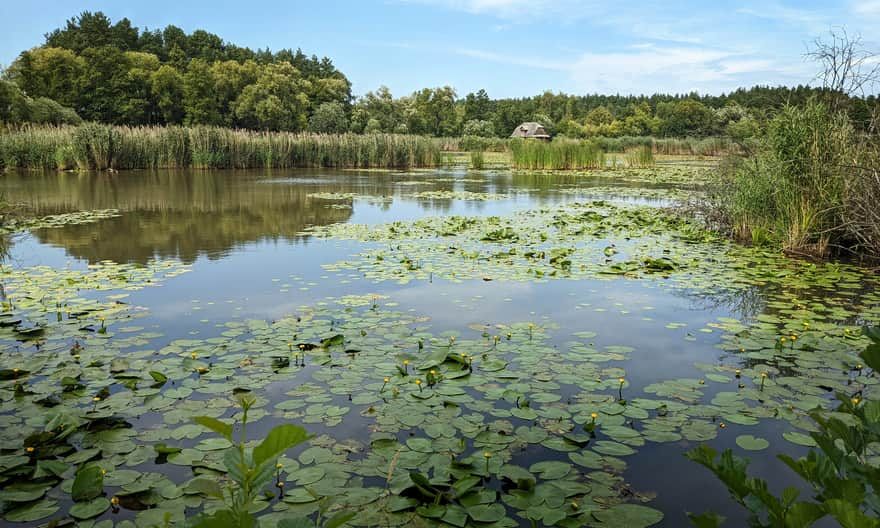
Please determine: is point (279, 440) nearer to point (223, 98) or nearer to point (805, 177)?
point (805, 177)

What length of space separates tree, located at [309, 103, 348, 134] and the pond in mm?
49909

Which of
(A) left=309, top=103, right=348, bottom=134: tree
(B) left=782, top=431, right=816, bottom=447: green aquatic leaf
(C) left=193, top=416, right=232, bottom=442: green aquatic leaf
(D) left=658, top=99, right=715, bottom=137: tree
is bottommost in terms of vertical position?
(B) left=782, top=431, right=816, bottom=447: green aquatic leaf

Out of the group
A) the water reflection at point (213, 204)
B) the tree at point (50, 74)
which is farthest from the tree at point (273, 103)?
the water reflection at point (213, 204)

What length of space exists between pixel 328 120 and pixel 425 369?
55700 millimetres

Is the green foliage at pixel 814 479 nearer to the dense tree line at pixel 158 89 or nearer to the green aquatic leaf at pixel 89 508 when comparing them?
the green aquatic leaf at pixel 89 508

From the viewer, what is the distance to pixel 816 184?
7.10 metres

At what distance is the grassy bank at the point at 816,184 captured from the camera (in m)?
6.82

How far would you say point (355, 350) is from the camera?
4145 millimetres

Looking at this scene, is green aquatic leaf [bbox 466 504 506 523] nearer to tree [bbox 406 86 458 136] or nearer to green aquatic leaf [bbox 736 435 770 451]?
green aquatic leaf [bbox 736 435 770 451]

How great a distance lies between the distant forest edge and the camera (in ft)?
159

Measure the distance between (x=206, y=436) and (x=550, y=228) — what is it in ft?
24.8

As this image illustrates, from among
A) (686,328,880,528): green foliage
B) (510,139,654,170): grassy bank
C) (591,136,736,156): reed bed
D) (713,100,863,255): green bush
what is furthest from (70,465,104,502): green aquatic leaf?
(591,136,736,156): reed bed

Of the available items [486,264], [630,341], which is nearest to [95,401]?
[630,341]

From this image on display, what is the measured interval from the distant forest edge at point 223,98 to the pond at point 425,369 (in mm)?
27085
